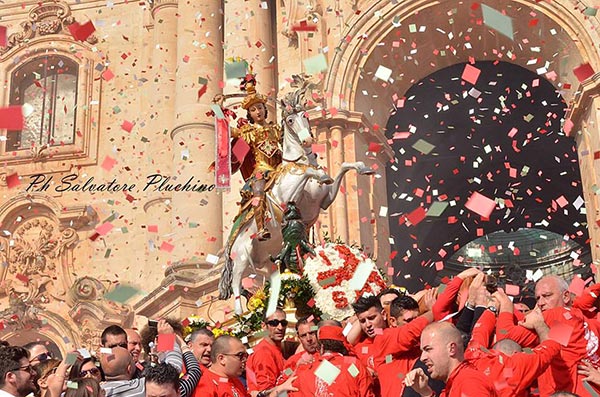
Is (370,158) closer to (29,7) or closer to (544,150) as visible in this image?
(544,150)

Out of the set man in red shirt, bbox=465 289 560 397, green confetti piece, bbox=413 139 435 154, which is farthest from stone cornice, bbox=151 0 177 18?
man in red shirt, bbox=465 289 560 397

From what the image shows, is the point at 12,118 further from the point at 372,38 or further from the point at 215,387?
the point at 215,387

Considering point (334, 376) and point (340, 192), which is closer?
point (334, 376)

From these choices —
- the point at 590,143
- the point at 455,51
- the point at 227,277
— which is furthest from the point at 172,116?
A: the point at 227,277

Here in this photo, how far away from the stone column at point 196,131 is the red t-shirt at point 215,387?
379 inches

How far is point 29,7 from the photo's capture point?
65.1 ft

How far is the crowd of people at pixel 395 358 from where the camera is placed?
4.69 metres

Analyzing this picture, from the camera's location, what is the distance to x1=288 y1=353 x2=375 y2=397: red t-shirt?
5281mm

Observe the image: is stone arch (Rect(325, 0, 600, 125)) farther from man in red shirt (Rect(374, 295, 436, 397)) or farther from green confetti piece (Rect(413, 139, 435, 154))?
man in red shirt (Rect(374, 295, 436, 397))

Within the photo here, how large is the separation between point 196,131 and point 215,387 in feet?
36.0

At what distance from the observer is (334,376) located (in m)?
5.30

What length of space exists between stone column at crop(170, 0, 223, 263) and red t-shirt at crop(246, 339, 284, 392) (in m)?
8.55

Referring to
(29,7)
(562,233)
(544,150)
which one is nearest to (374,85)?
(544,150)

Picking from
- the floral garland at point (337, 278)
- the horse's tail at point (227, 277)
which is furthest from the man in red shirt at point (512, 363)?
the horse's tail at point (227, 277)
